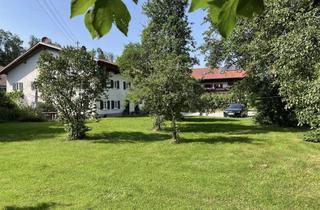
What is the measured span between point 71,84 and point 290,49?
986 cm

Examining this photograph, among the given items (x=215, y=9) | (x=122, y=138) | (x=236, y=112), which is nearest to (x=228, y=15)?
(x=215, y=9)

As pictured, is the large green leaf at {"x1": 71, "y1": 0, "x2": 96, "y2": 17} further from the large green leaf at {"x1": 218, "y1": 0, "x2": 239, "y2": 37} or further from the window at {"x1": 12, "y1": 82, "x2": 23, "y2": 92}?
the window at {"x1": 12, "y1": 82, "x2": 23, "y2": 92}

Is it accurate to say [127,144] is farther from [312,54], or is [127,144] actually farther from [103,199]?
[103,199]

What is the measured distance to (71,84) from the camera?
18.7 metres

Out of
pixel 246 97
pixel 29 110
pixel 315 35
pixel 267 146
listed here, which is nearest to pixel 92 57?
pixel 267 146

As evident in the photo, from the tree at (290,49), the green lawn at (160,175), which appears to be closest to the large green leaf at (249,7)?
the green lawn at (160,175)

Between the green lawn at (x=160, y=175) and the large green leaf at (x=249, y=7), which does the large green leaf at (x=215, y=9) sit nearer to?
the large green leaf at (x=249, y=7)

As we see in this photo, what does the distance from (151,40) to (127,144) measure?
50.8 ft

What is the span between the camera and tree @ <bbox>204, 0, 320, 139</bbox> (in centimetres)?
1342

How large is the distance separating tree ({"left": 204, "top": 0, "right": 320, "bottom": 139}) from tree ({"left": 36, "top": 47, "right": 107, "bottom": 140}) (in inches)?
300

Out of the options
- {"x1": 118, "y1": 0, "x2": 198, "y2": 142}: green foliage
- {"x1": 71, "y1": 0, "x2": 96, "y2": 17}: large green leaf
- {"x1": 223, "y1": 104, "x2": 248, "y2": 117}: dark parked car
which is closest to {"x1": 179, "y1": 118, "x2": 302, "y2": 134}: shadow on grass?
{"x1": 118, "y1": 0, "x2": 198, "y2": 142}: green foliage

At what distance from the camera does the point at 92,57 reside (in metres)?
19.2

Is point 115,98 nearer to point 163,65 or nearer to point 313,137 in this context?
point 163,65

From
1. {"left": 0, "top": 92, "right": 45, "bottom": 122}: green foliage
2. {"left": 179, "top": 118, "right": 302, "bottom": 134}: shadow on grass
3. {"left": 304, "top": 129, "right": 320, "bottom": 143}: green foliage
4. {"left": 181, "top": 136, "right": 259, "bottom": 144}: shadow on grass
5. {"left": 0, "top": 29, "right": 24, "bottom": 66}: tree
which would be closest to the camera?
{"left": 181, "top": 136, "right": 259, "bottom": 144}: shadow on grass
